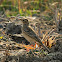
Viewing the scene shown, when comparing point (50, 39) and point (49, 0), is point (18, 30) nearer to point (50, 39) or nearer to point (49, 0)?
point (50, 39)

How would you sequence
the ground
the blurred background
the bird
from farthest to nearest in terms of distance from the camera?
the blurred background
the bird
the ground

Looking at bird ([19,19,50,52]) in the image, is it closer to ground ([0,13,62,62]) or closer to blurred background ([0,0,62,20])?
ground ([0,13,62,62])

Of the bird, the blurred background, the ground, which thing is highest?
the blurred background

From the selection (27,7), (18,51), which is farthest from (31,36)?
(27,7)

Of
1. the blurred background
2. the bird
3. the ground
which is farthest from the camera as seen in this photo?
the blurred background

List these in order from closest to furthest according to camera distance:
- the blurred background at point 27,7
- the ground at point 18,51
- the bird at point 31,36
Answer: the ground at point 18,51, the bird at point 31,36, the blurred background at point 27,7

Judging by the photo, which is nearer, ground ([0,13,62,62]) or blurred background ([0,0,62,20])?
ground ([0,13,62,62])

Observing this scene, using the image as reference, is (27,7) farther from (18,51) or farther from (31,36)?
(18,51)

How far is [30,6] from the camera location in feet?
37.3

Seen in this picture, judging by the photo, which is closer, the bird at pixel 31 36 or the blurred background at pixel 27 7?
the bird at pixel 31 36

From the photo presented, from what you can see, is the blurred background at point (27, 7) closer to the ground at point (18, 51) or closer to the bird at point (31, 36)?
the ground at point (18, 51)

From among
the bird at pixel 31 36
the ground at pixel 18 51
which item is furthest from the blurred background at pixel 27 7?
the bird at pixel 31 36

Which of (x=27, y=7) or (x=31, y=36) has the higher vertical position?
(x=27, y=7)

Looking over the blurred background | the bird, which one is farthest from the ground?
the blurred background
